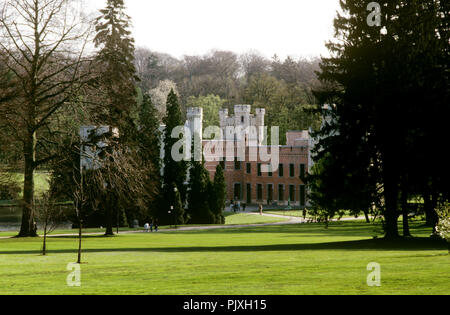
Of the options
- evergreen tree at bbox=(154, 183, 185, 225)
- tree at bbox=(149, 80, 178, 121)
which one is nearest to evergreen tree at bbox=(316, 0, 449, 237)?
evergreen tree at bbox=(154, 183, 185, 225)

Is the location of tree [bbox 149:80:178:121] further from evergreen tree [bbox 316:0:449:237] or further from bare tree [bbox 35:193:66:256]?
evergreen tree [bbox 316:0:449:237]

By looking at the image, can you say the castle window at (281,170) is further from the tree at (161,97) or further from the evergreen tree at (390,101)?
the evergreen tree at (390,101)

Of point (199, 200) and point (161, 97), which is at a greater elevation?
point (161, 97)

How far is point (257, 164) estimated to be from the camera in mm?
82438

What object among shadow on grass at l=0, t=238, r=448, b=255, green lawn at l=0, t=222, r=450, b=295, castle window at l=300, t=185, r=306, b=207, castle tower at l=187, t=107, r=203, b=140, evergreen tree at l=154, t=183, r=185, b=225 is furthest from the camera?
castle tower at l=187, t=107, r=203, b=140

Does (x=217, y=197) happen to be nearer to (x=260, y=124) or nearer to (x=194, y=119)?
(x=194, y=119)

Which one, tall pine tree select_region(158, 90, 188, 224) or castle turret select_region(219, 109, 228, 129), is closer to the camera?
tall pine tree select_region(158, 90, 188, 224)

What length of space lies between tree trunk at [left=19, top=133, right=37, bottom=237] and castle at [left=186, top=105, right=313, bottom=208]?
44637 mm

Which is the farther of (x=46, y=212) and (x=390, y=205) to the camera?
(x=390, y=205)

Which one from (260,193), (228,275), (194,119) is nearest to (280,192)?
(260,193)

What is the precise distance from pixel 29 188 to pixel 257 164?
174 ft

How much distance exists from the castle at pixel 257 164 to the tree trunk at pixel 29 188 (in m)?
44.6

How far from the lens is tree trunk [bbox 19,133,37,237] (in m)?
30.8
